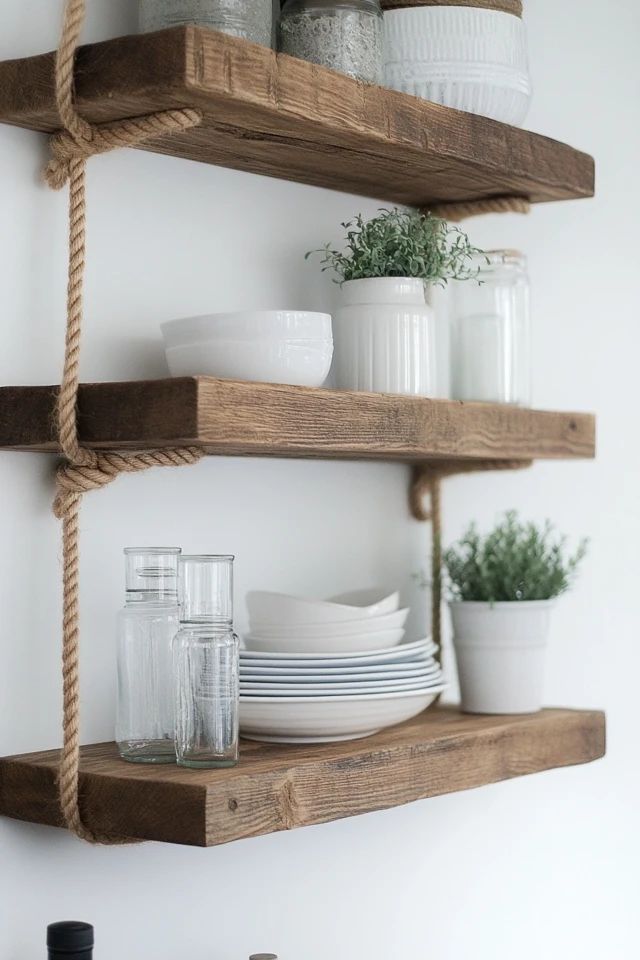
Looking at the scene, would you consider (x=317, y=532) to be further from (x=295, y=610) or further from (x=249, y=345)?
(x=249, y=345)

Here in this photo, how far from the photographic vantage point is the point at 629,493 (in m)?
1.87

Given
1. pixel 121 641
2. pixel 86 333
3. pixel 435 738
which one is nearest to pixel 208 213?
pixel 86 333

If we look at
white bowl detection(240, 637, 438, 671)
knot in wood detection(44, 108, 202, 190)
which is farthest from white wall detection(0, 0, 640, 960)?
white bowl detection(240, 637, 438, 671)

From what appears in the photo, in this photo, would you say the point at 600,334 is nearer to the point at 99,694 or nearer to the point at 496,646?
the point at 496,646

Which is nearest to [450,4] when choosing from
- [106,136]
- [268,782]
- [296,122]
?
[296,122]

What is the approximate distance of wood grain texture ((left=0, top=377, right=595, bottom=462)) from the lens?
1.01 meters

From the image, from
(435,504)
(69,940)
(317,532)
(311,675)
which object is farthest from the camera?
(435,504)

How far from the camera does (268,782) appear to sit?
1.05 metres

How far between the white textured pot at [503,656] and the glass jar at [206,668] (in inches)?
16.1

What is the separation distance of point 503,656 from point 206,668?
1.50 ft

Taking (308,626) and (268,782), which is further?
(308,626)

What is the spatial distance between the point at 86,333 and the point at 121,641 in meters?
0.28

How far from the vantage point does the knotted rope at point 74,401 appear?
1.04 metres

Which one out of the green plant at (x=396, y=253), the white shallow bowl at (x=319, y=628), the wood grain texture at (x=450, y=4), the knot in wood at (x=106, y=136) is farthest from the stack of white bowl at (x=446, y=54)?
the white shallow bowl at (x=319, y=628)
